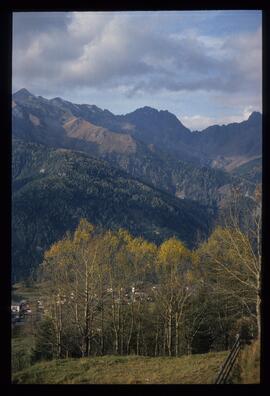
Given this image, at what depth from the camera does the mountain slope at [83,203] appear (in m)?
27.8

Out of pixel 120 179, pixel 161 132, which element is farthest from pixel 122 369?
pixel 161 132

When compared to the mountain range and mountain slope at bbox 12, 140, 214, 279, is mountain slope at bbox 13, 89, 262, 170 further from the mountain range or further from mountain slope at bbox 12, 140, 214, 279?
mountain slope at bbox 12, 140, 214, 279

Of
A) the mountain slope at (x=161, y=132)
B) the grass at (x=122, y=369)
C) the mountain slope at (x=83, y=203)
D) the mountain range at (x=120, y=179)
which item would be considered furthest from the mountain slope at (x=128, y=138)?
the grass at (x=122, y=369)

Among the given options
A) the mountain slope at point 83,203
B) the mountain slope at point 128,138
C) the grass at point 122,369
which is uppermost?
the mountain slope at point 128,138

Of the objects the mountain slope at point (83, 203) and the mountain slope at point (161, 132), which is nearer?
the mountain slope at point (83, 203)

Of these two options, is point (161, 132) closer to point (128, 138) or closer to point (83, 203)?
point (128, 138)

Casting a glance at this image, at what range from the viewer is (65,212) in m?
34.1

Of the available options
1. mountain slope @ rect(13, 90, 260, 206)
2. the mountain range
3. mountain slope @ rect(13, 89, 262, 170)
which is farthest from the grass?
mountain slope @ rect(13, 89, 262, 170)

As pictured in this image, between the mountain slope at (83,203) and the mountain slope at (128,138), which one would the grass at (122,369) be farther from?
the mountain slope at (128,138)

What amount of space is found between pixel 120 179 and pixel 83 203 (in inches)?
360

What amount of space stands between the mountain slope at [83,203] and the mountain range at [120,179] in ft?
0.27

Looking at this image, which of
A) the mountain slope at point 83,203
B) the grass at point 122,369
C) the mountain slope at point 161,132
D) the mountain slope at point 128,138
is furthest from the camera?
the mountain slope at point 161,132

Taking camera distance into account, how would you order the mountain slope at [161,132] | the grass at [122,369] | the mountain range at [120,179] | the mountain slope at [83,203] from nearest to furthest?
the grass at [122,369] → the mountain range at [120,179] → the mountain slope at [83,203] → the mountain slope at [161,132]
